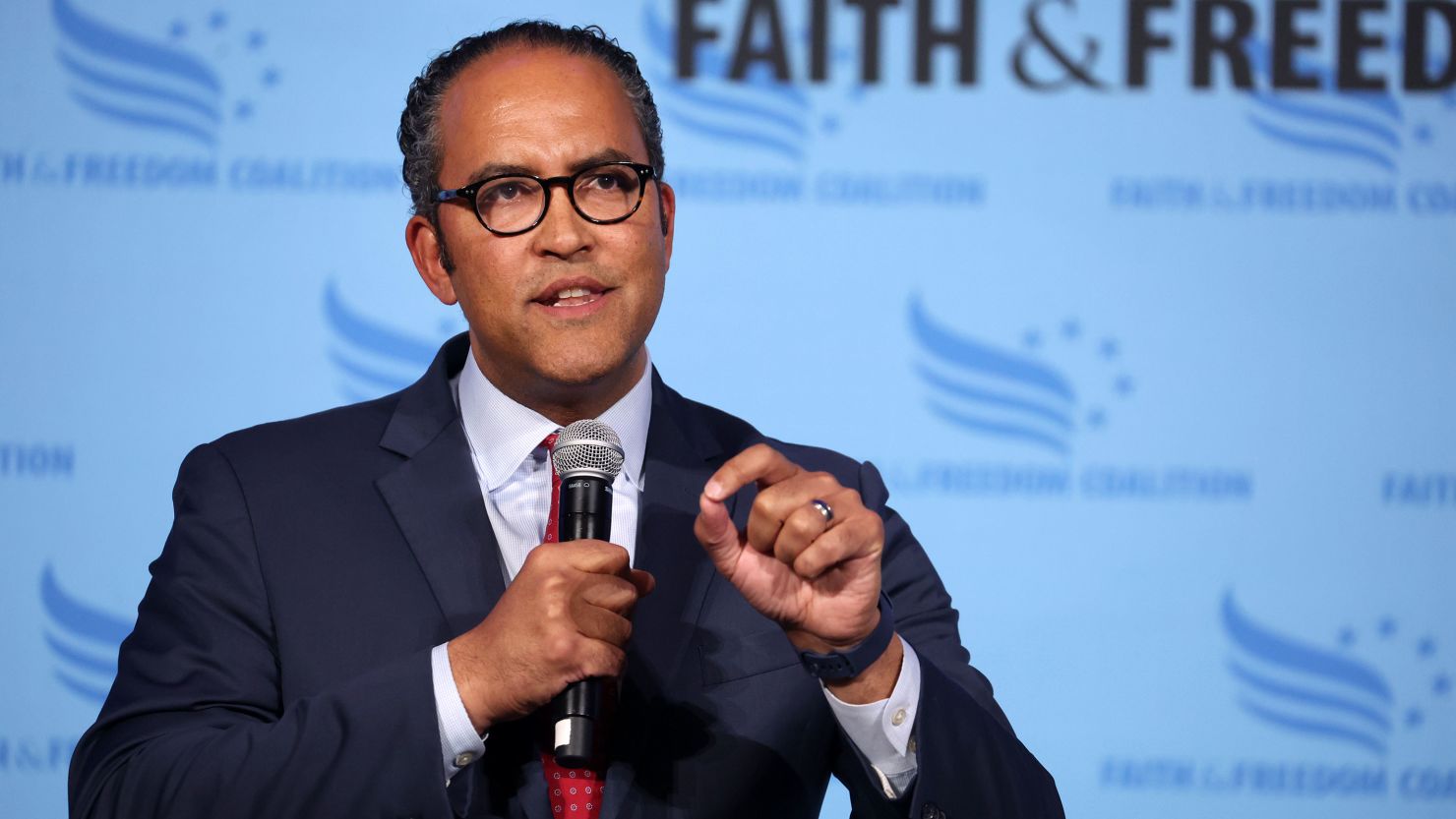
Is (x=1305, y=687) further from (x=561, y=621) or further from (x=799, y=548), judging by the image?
(x=561, y=621)

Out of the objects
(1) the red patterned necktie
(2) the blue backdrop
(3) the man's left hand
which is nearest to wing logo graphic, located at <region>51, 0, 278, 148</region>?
(2) the blue backdrop

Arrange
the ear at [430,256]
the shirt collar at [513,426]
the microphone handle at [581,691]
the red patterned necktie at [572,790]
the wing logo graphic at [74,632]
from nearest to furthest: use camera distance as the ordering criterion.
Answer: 1. the microphone handle at [581,691]
2. the red patterned necktie at [572,790]
3. the shirt collar at [513,426]
4. the ear at [430,256]
5. the wing logo graphic at [74,632]

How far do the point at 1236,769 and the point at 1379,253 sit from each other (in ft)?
4.07

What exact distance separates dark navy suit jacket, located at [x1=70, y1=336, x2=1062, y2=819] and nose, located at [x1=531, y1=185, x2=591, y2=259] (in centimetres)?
32

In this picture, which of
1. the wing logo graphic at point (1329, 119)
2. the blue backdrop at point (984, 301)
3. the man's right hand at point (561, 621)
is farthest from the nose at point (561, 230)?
the wing logo graphic at point (1329, 119)

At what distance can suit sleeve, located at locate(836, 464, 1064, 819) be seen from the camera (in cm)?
165

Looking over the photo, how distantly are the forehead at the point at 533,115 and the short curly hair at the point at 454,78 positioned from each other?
0.08ft

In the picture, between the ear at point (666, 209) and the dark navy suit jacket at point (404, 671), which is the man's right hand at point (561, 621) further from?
the ear at point (666, 209)

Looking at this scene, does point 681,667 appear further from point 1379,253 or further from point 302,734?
point 1379,253

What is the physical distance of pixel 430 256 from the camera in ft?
7.11

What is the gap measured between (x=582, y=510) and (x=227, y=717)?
0.55 m

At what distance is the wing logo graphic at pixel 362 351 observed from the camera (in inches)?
130

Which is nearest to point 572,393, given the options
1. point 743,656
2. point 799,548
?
point 743,656

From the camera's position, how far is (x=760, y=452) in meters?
1.49
